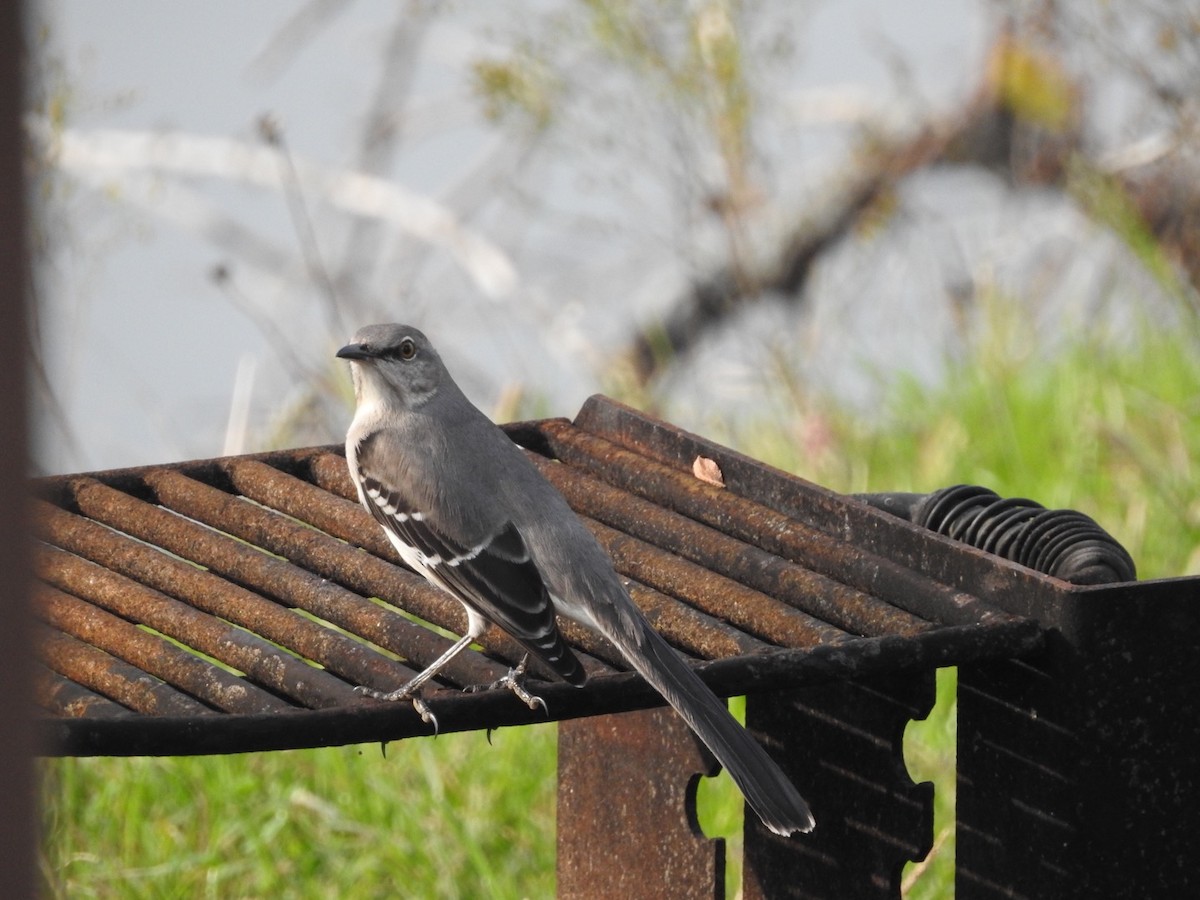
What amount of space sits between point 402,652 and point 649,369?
6341 mm

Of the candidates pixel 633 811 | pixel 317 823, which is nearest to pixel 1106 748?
pixel 633 811

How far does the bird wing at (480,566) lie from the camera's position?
2.66 metres

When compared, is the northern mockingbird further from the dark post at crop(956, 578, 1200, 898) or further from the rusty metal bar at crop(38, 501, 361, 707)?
the dark post at crop(956, 578, 1200, 898)

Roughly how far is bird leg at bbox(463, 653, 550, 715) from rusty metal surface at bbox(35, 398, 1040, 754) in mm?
20

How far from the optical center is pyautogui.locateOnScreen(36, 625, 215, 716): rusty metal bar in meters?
2.35

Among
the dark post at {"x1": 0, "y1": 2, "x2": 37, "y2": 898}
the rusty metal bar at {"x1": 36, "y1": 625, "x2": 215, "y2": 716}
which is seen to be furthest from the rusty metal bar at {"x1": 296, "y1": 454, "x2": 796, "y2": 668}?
the dark post at {"x1": 0, "y1": 2, "x2": 37, "y2": 898}

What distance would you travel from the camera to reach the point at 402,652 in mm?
2643

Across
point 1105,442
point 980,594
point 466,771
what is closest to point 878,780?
point 980,594

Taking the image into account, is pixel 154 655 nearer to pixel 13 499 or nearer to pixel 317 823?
pixel 13 499

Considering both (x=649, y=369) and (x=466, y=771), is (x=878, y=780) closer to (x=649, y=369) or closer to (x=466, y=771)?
(x=466, y=771)

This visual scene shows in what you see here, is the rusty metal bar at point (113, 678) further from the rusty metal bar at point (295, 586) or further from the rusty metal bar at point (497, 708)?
the rusty metal bar at point (295, 586)

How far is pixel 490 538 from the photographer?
116 inches

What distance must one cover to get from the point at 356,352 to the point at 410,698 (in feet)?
4.05

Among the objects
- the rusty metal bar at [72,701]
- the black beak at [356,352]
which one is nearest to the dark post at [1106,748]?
the rusty metal bar at [72,701]
